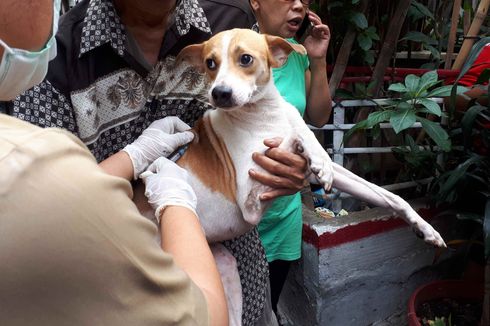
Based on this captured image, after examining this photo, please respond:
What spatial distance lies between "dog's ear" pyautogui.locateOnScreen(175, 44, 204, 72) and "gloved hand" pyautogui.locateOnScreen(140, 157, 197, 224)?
0.30m

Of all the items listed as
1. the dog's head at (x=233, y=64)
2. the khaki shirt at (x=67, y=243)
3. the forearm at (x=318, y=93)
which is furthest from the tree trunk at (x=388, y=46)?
the khaki shirt at (x=67, y=243)

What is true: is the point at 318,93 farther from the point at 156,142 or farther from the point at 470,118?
the point at 156,142

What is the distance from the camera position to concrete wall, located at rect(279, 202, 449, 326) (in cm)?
244

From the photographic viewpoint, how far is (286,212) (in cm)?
194

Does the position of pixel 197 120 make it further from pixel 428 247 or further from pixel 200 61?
pixel 428 247

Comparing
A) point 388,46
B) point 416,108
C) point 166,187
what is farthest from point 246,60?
point 388,46

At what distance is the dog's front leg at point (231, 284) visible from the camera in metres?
1.26

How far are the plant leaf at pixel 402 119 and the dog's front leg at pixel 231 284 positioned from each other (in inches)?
43.8

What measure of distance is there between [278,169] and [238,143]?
16 centimetres

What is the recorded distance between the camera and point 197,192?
4.43 feet

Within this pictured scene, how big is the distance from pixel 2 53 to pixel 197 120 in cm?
87

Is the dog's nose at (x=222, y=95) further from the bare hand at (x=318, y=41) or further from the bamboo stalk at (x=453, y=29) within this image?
the bamboo stalk at (x=453, y=29)

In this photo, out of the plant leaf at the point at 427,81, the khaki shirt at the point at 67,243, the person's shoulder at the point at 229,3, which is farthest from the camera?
the plant leaf at the point at 427,81

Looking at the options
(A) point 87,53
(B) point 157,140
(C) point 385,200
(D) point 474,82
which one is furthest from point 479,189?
(A) point 87,53
